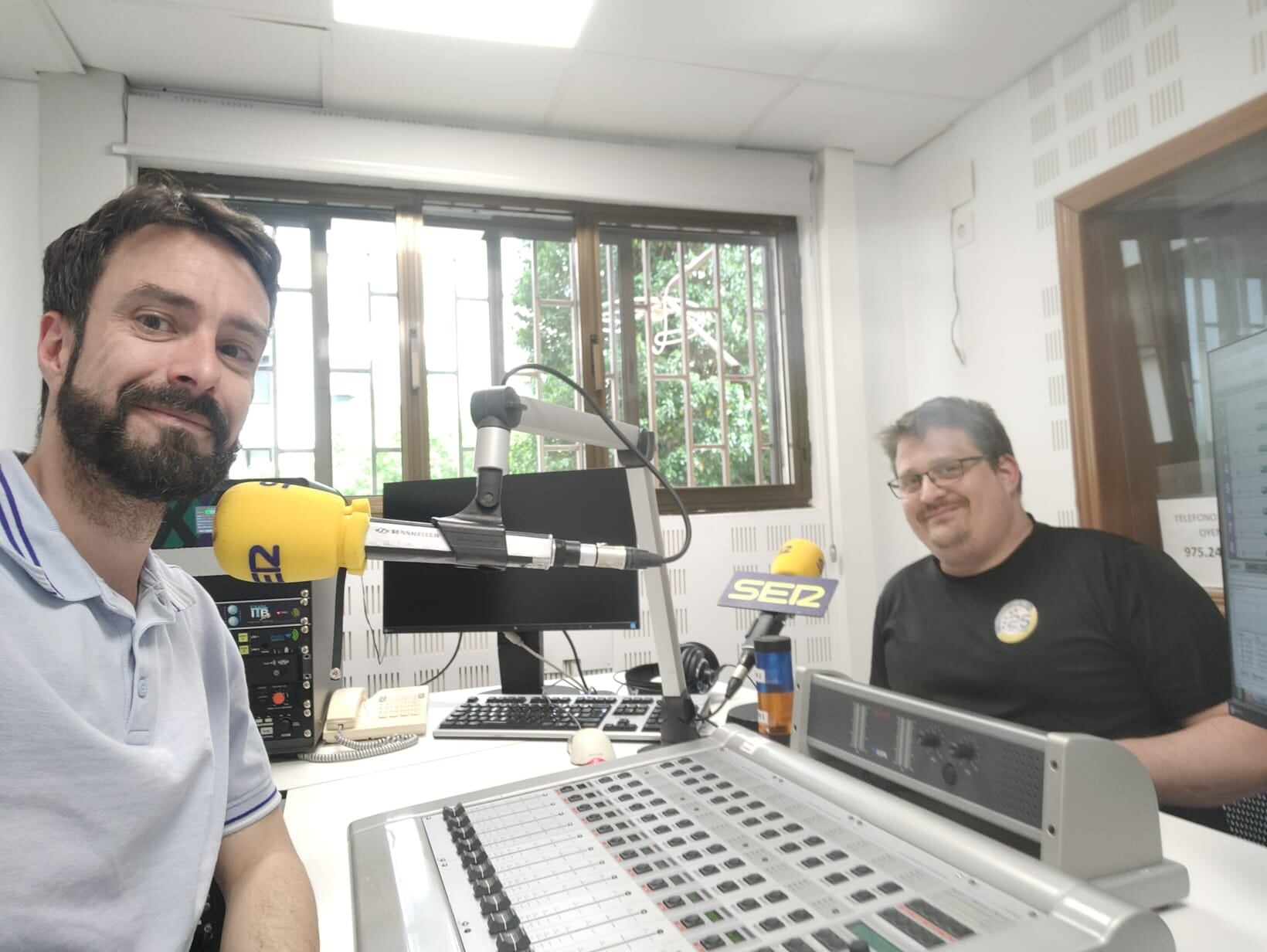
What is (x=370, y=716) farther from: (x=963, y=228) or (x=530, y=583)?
(x=963, y=228)

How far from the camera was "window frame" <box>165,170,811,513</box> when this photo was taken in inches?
110

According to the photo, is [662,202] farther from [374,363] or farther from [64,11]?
[64,11]

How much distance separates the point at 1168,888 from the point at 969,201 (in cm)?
290

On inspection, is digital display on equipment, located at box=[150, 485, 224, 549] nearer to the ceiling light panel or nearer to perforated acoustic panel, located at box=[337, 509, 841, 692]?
perforated acoustic panel, located at box=[337, 509, 841, 692]

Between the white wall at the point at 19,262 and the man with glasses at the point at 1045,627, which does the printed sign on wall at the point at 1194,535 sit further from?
the white wall at the point at 19,262

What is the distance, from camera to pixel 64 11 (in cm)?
216

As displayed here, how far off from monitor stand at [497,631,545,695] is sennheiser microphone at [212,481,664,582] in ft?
3.59

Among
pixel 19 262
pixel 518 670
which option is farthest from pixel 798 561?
pixel 19 262

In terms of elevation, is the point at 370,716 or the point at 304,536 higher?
the point at 304,536

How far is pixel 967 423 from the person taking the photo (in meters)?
1.68

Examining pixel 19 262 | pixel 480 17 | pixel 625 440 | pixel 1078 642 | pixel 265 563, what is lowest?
pixel 1078 642

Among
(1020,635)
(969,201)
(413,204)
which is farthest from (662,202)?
(1020,635)

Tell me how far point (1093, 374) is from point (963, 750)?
2.23 meters

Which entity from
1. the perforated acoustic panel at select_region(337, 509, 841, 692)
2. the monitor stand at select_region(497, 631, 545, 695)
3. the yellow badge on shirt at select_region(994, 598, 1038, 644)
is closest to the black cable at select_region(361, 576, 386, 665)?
the perforated acoustic panel at select_region(337, 509, 841, 692)
